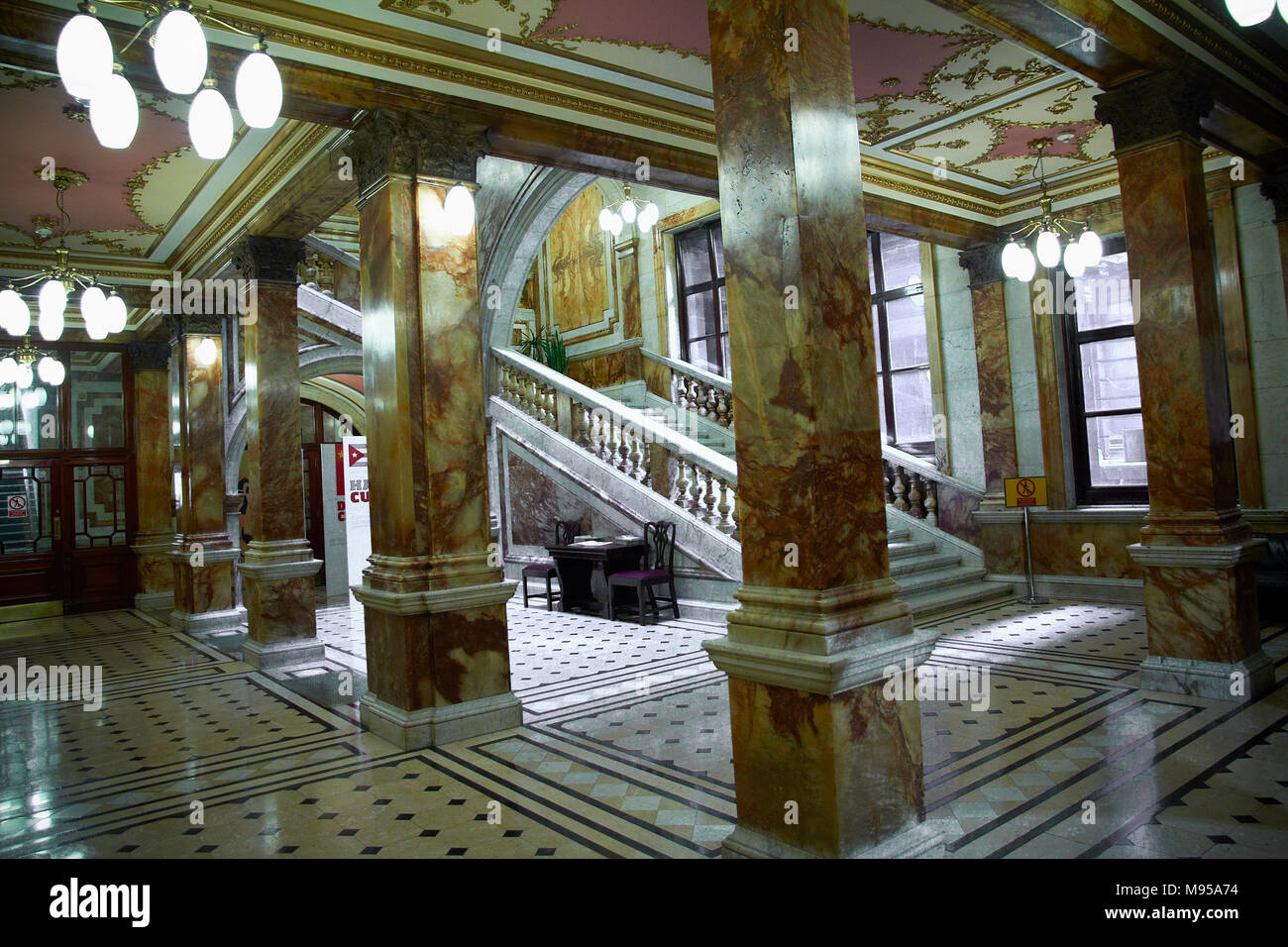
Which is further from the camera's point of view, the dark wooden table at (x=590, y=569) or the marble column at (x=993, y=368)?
the marble column at (x=993, y=368)

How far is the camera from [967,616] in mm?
8195

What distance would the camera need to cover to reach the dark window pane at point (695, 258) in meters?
13.1

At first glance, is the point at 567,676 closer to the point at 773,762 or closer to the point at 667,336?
the point at 773,762

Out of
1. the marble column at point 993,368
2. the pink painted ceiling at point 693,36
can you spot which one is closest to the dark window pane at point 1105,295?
the marble column at point 993,368

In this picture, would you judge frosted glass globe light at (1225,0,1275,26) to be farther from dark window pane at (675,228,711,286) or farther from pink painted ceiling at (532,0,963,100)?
dark window pane at (675,228,711,286)

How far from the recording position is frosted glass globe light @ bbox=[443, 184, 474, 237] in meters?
5.28

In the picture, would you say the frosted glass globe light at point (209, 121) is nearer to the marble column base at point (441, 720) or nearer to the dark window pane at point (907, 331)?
the marble column base at point (441, 720)

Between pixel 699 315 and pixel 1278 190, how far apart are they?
24.8ft

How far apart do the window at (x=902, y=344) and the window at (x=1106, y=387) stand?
1822 millimetres

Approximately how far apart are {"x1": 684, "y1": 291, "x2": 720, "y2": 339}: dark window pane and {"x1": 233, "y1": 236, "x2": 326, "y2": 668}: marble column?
6.85 metres

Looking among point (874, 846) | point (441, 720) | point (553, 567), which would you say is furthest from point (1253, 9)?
point (553, 567)

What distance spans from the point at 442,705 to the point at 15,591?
35.0 ft

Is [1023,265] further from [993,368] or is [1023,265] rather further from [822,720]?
[822,720]

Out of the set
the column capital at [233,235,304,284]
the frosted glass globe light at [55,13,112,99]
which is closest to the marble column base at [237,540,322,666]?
the column capital at [233,235,304,284]
